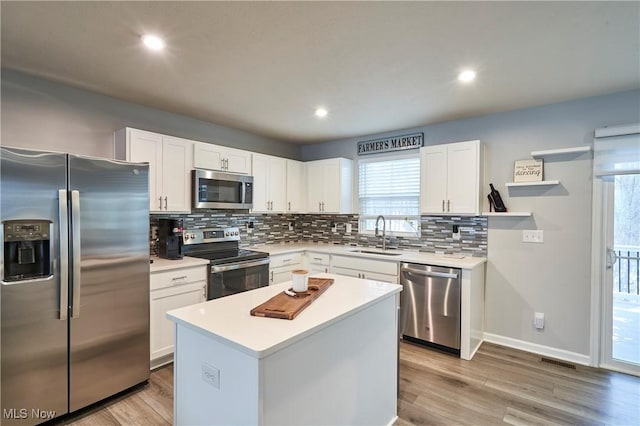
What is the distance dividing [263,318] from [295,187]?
325 cm

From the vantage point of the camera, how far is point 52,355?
6.67 feet

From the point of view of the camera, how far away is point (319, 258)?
4.21 m

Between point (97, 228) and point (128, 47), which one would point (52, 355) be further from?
point (128, 47)

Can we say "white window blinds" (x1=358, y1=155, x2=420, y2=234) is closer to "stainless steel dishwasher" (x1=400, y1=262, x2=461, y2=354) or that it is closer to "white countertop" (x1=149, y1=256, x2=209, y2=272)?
"stainless steel dishwasher" (x1=400, y1=262, x2=461, y2=354)

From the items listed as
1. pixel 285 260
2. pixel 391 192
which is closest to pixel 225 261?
pixel 285 260

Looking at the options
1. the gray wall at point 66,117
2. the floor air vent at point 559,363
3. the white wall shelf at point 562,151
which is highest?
the gray wall at point 66,117

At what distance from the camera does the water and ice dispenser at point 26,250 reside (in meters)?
1.88

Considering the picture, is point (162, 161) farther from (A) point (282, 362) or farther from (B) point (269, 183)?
(A) point (282, 362)

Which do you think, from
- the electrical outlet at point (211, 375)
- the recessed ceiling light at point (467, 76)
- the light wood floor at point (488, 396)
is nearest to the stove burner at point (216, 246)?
the light wood floor at point (488, 396)

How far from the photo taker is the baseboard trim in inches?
117

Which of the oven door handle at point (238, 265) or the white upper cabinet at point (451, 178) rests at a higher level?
the white upper cabinet at point (451, 178)

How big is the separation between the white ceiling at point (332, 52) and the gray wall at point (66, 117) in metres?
0.14

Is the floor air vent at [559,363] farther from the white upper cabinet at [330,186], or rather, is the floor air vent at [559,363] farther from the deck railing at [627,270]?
the white upper cabinet at [330,186]

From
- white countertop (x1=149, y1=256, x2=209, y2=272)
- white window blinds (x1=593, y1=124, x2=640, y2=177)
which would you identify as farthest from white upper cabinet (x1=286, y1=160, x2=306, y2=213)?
white window blinds (x1=593, y1=124, x2=640, y2=177)
